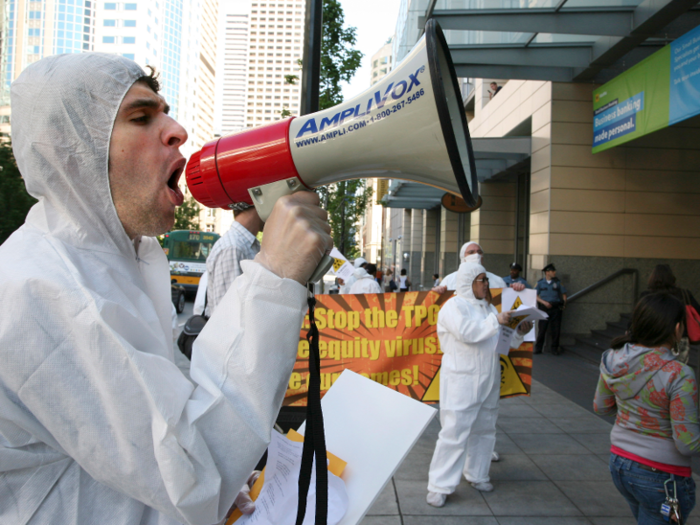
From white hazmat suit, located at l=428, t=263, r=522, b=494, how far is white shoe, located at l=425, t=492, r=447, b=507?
0.03m

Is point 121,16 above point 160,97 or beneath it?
above

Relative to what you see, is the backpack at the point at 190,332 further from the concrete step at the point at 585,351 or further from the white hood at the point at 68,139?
the concrete step at the point at 585,351

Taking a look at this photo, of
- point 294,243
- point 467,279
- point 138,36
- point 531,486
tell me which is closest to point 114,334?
point 294,243

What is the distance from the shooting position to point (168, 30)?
320ft

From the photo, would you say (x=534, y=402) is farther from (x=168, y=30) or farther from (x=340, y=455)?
(x=168, y=30)

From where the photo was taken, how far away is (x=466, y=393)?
3.77 metres

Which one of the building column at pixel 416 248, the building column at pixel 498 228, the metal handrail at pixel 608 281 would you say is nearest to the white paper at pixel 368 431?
the metal handrail at pixel 608 281

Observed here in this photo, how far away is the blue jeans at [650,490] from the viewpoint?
2389mm

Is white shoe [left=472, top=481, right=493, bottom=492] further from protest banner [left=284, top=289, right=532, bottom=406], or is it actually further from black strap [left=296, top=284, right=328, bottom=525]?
black strap [left=296, top=284, right=328, bottom=525]

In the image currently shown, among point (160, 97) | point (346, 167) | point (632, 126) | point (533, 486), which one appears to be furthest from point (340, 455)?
point (632, 126)

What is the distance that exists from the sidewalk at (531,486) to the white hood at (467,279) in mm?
1574

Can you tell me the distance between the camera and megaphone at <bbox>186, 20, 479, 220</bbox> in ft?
3.76

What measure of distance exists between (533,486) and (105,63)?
4.23 meters

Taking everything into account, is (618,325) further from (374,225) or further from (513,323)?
(374,225)
